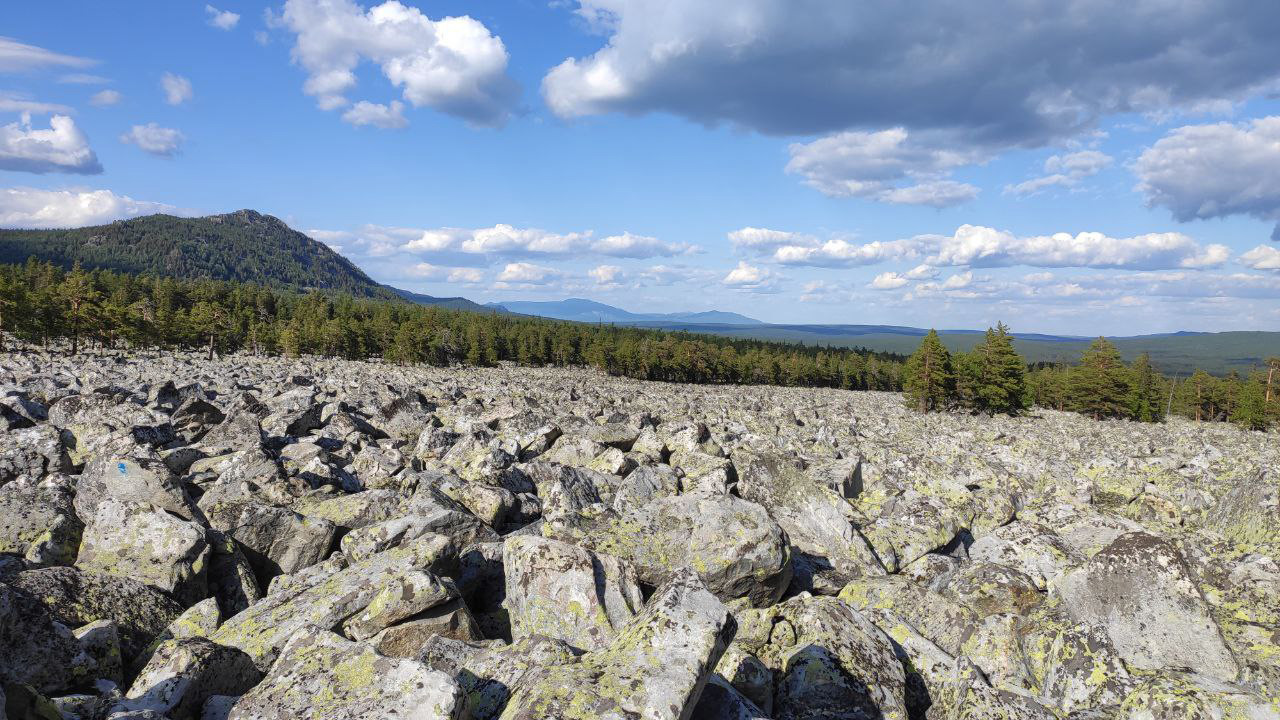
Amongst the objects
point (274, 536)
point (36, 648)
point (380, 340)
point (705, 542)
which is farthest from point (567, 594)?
point (380, 340)

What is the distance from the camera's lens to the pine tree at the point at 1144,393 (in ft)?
278

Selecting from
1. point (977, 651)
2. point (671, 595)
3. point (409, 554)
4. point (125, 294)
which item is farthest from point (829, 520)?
point (125, 294)

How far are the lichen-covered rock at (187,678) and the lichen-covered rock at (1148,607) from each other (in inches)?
361

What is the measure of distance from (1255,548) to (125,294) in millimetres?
198890

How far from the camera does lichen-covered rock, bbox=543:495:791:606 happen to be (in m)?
8.22

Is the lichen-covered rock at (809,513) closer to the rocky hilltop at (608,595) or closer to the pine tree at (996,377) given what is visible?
the rocky hilltop at (608,595)

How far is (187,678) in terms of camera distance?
554 centimetres

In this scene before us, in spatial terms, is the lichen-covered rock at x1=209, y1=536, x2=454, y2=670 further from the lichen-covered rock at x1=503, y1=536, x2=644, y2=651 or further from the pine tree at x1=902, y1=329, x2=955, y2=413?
the pine tree at x1=902, y1=329, x2=955, y2=413

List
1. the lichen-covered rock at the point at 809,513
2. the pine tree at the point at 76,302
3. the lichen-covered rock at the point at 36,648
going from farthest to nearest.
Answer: the pine tree at the point at 76,302 → the lichen-covered rock at the point at 809,513 → the lichen-covered rock at the point at 36,648

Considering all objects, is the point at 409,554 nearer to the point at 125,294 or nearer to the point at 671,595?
the point at 671,595

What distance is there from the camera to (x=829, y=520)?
35.4 feet

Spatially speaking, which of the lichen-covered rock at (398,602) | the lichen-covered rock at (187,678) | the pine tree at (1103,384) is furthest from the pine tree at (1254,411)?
the lichen-covered rock at (187,678)

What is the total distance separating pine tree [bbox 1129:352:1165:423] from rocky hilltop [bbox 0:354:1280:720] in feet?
293

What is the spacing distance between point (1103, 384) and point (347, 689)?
102 m
